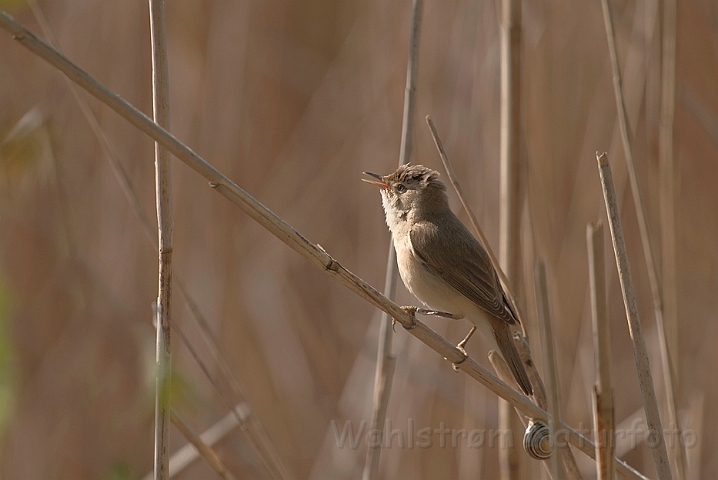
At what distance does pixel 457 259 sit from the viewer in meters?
2.83

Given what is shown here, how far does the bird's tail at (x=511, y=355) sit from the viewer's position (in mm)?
2295

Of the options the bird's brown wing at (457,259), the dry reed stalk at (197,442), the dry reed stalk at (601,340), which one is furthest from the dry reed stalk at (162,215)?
the bird's brown wing at (457,259)

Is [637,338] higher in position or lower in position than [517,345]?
higher

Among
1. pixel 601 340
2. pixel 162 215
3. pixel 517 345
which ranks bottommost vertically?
pixel 517 345

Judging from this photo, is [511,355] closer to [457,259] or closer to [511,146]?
[457,259]

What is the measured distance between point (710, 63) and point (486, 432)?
2.28 meters

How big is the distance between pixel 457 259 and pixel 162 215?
1383 mm

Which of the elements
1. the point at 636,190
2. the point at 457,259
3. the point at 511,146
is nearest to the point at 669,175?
the point at 636,190

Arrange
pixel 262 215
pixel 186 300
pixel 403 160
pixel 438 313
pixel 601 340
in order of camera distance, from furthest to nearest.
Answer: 1. pixel 438 313
2. pixel 403 160
3. pixel 186 300
4. pixel 262 215
5. pixel 601 340

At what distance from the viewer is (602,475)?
1476 mm

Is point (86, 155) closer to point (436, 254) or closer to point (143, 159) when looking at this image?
point (143, 159)

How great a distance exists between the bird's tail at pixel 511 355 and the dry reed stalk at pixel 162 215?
110 centimetres

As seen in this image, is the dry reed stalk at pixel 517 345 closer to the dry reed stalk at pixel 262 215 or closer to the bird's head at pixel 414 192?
the dry reed stalk at pixel 262 215

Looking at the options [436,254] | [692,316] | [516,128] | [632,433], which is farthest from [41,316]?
[692,316]
